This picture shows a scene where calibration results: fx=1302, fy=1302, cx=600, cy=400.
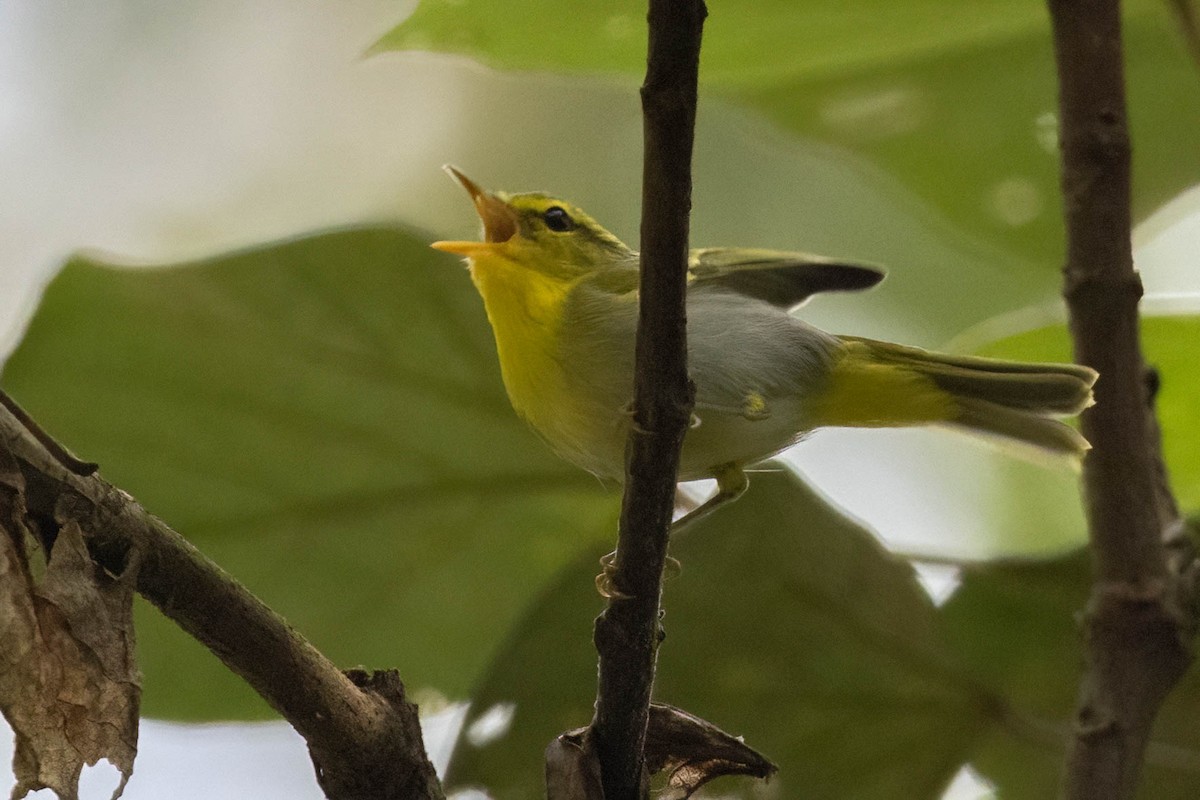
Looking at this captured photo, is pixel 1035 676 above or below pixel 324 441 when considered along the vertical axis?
below

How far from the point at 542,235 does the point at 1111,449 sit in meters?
0.77

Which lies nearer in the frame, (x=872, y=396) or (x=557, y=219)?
(x=872, y=396)

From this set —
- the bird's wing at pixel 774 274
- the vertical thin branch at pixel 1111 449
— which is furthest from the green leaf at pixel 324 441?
the vertical thin branch at pixel 1111 449

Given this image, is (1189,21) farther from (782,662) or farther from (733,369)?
(782,662)

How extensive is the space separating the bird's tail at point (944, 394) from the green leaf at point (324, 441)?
0.32m

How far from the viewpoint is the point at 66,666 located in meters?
0.71

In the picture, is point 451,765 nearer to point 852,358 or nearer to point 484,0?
point 852,358

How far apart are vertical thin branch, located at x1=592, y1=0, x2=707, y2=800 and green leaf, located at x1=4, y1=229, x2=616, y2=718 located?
0.70 metres

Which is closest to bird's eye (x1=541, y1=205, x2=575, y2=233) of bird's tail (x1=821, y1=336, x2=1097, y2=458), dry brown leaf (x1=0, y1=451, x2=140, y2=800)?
bird's tail (x1=821, y1=336, x2=1097, y2=458)

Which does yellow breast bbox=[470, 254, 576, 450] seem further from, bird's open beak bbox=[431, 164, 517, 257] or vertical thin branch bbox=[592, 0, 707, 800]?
vertical thin branch bbox=[592, 0, 707, 800]

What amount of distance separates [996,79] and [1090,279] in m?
0.52

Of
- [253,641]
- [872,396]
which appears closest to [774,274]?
[872,396]

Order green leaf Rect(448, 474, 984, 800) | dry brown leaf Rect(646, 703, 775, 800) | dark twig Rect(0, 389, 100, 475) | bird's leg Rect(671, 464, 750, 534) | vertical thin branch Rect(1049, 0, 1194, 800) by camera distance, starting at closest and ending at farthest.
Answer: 1. dark twig Rect(0, 389, 100, 475)
2. dry brown leaf Rect(646, 703, 775, 800)
3. vertical thin branch Rect(1049, 0, 1194, 800)
4. green leaf Rect(448, 474, 984, 800)
5. bird's leg Rect(671, 464, 750, 534)

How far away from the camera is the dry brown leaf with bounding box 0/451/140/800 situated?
68 centimetres
